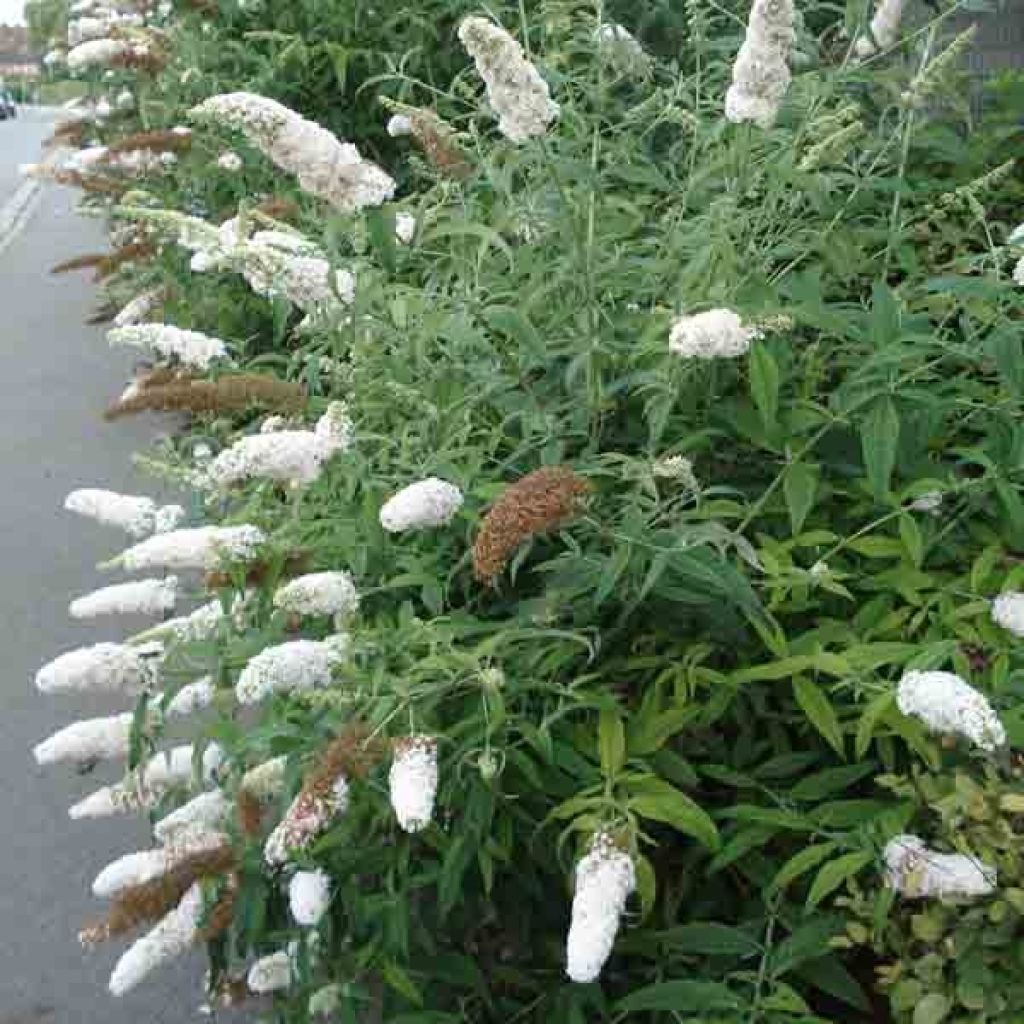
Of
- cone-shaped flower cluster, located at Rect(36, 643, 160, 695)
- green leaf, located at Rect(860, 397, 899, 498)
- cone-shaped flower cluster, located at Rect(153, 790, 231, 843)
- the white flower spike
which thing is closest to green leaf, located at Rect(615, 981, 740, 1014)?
cone-shaped flower cluster, located at Rect(153, 790, 231, 843)

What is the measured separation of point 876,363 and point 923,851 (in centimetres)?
89

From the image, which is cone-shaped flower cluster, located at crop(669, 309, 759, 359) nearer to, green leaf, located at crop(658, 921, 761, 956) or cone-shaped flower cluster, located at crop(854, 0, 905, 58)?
green leaf, located at crop(658, 921, 761, 956)

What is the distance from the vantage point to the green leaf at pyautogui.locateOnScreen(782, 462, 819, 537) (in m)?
2.62

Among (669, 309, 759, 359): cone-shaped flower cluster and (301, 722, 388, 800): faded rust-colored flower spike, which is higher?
(669, 309, 759, 359): cone-shaped flower cluster

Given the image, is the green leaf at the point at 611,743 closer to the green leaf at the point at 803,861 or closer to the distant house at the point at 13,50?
the green leaf at the point at 803,861

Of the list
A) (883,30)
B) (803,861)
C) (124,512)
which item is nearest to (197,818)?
(124,512)

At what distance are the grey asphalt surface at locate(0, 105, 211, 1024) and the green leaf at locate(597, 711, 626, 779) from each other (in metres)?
1.49

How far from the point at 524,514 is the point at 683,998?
0.82 metres

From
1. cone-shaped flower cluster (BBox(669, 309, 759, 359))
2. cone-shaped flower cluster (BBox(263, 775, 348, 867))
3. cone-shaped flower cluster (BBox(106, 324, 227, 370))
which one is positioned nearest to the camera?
cone-shaped flower cluster (BBox(263, 775, 348, 867))

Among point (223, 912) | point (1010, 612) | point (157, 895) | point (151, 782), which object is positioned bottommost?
point (151, 782)

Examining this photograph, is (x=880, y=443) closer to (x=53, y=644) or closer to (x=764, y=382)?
(x=764, y=382)

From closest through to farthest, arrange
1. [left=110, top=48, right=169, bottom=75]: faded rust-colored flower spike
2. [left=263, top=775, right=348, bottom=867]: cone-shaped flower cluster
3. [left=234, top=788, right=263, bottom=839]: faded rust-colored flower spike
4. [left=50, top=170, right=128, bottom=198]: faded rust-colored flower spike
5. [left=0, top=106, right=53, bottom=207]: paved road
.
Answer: [left=263, top=775, right=348, bottom=867]: cone-shaped flower cluster
[left=234, top=788, right=263, bottom=839]: faded rust-colored flower spike
[left=50, top=170, right=128, bottom=198]: faded rust-colored flower spike
[left=110, top=48, right=169, bottom=75]: faded rust-colored flower spike
[left=0, top=106, right=53, bottom=207]: paved road

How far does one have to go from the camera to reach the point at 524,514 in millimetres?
2311

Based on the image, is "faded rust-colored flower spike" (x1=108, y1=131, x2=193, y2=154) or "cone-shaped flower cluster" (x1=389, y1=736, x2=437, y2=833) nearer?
"cone-shaped flower cluster" (x1=389, y1=736, x2=437, y2=833)
